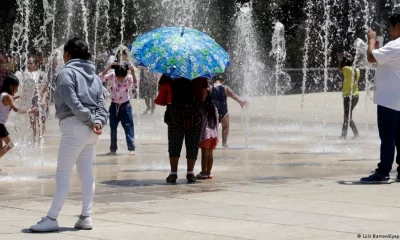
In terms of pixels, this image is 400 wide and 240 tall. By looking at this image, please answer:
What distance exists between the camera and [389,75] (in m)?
11.4

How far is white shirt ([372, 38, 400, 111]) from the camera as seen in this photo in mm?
11219

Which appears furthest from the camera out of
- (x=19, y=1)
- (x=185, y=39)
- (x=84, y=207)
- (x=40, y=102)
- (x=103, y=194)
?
(x=19, y=1)

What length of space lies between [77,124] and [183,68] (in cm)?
321

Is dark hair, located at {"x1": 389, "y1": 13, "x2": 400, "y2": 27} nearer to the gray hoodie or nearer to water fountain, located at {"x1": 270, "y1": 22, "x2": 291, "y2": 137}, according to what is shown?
the gray hoodie

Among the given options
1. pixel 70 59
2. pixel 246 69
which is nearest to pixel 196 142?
pixel 70 59

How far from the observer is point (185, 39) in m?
11.8

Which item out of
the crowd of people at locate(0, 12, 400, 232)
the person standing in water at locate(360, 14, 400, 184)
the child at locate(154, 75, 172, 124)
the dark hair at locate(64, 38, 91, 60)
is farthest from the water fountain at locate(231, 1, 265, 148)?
the dark hair at locate(64, 38, 91, 60)

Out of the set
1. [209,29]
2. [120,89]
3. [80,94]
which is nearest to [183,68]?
[80,94]

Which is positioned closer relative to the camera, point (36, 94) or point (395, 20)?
point (395, 20)

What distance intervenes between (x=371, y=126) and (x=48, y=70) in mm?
7542

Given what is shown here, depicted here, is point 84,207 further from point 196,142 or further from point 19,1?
point 19,1

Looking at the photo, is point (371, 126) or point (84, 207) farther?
point (371, 126)

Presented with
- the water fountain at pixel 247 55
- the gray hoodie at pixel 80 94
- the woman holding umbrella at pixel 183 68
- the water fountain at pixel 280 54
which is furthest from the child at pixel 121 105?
the water fountain at pixel 280 54

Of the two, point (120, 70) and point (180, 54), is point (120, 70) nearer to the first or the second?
point (120, 70)
